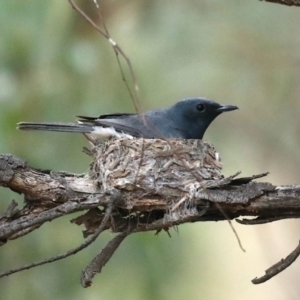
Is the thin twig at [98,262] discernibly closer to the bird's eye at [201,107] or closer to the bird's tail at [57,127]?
the bird's tail at [57,127]

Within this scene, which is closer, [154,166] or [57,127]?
[154,166]

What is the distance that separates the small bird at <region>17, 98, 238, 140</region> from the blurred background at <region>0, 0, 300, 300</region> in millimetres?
229

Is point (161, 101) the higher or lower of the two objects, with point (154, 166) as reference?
lower

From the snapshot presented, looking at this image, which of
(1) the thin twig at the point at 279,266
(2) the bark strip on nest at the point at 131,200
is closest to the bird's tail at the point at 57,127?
(2) the bark strip on nest at the point at 131,200

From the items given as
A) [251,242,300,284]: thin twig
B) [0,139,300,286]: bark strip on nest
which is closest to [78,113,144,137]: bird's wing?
[0,139,300,286]: bark strip on nest

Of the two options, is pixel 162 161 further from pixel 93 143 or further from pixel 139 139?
pixel 93 143

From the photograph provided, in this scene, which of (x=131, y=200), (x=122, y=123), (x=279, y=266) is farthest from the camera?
(x=122, y=123)

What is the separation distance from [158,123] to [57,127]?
589 mm

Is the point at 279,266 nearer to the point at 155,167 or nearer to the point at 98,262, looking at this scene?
the point at 98,262

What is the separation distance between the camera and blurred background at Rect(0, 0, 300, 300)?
3381 mm

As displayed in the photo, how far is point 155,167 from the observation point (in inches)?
100

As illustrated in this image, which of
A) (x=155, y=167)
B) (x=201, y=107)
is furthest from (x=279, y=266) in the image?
(x=201, y=107)

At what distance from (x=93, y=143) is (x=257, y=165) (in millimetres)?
1493

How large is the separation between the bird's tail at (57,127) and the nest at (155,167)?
0.80ft
